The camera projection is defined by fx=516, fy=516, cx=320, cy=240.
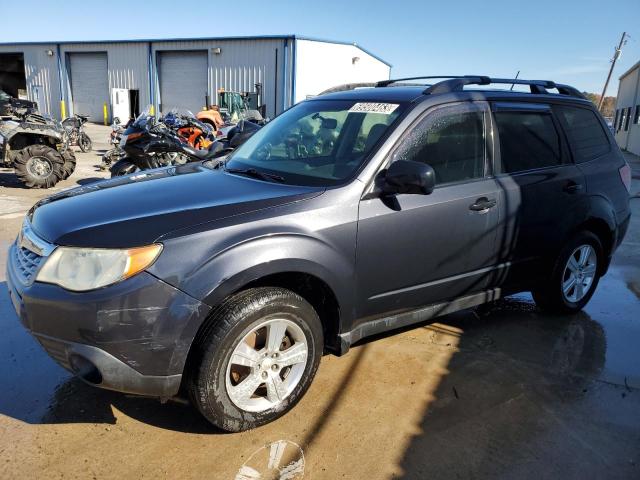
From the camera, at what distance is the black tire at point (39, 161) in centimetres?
919

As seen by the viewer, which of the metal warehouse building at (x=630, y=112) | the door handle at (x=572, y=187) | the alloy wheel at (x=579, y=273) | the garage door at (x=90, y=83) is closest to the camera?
the door handle at (x=572, y=187)

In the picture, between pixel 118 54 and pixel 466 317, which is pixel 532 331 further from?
pixel 118 54

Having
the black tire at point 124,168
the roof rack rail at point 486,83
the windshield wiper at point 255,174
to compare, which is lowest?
the black tire at point 124,168

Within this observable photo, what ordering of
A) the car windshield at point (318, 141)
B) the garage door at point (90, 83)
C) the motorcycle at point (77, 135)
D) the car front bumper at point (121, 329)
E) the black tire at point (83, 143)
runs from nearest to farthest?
the car front bumper at point (121, 329) < the car windshield at point (318, 141) < the motorcycle at point (77, 135) < the black tire at point (83, 143) < the garage door at point (90, 83)

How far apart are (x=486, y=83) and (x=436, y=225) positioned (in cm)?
129

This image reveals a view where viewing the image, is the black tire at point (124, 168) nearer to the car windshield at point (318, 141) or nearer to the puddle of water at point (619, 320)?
the car windshield at point (318, 141)

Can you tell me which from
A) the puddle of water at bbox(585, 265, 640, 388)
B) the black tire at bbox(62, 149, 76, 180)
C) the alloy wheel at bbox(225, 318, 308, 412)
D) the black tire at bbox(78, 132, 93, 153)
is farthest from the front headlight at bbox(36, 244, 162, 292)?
the black tire at bbox(78, 132, 93, 153)

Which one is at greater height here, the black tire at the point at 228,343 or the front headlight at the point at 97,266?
the front headlight at the point at 97,266

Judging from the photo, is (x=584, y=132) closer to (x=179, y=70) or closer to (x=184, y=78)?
(x=184, y=78)

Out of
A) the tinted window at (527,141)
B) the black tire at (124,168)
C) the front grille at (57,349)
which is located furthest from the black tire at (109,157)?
the front grille at (57,349)

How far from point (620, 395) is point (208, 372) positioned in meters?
2.59

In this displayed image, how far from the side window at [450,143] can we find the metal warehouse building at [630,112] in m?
27.4

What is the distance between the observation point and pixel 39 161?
368 inches

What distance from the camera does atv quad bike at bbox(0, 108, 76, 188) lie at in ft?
30.2
